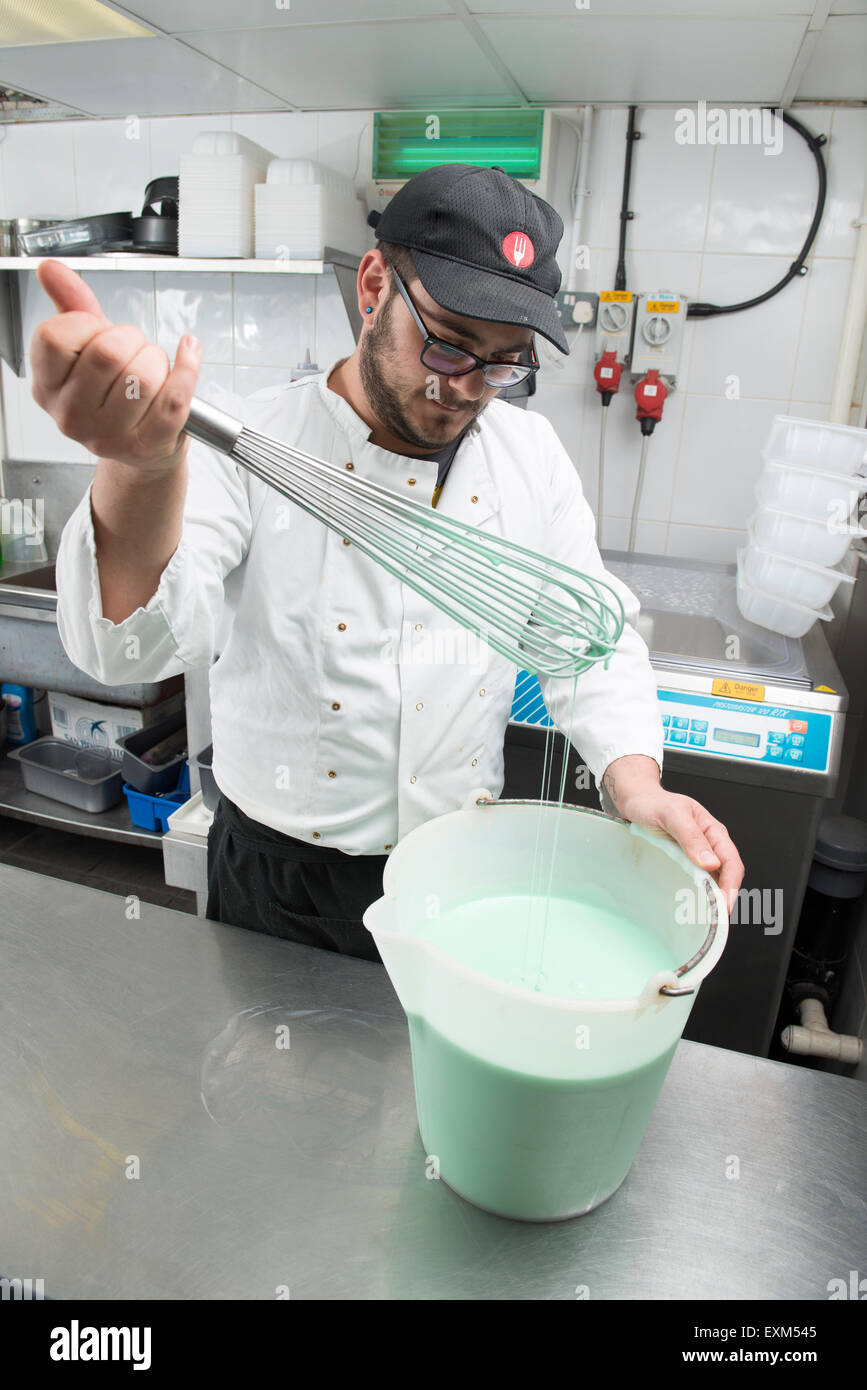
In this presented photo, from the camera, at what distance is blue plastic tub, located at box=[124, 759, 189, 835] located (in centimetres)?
255

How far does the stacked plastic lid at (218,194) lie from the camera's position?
2.10 m

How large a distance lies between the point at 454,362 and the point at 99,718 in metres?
A: 2.12

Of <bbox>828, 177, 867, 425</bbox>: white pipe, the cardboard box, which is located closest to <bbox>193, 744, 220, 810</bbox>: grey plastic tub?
the cardboard box

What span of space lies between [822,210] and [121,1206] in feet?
7.50

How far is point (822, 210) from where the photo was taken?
2010 millimetres

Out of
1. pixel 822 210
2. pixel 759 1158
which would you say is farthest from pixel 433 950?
pixel 822 210

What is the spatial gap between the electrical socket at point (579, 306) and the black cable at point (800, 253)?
0.75ft

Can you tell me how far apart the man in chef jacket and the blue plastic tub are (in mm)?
1271

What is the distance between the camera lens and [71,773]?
8.79 feet

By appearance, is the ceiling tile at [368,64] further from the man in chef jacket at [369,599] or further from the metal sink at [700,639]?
the metal sink at [700,639]

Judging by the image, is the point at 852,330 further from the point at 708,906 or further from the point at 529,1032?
the point at 529,1032

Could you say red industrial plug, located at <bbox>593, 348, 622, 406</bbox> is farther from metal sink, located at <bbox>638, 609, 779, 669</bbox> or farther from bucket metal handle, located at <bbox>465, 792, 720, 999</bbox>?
bucket metal handle, located at <bbox>465, 792, 720, 999</bbox>

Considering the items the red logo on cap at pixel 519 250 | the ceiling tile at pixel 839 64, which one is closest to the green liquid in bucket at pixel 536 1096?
the red logo on cap at pixel 519 250
